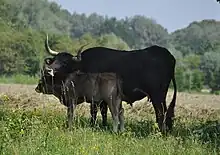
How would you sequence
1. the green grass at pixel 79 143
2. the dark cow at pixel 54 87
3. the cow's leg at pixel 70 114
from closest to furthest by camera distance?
the green grass at pixel 79 143 → the cow's leg at pixel 70 114 → the dark cow at pixel 54 87

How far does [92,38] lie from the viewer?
3022 inches

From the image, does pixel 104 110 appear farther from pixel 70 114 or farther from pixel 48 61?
pixel 48 61

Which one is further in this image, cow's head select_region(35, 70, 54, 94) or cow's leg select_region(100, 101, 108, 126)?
cow's head select_region(35, 70, 54, 94)

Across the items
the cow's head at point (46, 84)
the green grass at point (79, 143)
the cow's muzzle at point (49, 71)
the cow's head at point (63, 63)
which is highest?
the cow's head at point (63, 63)

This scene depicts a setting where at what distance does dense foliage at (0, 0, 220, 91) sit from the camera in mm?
51406

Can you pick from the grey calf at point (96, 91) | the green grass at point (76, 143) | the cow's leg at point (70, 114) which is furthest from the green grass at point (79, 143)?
the grey calf at point (96, 91)

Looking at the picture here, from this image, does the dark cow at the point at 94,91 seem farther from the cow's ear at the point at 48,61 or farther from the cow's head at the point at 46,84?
the cow's ear at the point at 48,61

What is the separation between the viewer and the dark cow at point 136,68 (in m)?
11.6

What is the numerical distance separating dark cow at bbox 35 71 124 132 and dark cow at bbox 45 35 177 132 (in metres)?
0.35

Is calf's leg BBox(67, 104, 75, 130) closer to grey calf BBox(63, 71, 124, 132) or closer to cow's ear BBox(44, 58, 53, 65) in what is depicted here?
grey calf BBox(63, 71, 124, 132)

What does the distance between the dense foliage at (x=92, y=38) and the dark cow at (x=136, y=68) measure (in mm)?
8564

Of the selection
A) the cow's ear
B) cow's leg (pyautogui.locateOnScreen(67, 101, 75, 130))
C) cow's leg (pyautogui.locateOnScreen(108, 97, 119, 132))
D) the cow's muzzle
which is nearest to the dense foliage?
the cow's ear

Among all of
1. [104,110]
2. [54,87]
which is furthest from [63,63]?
[104,110]

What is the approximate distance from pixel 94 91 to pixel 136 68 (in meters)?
1.18
